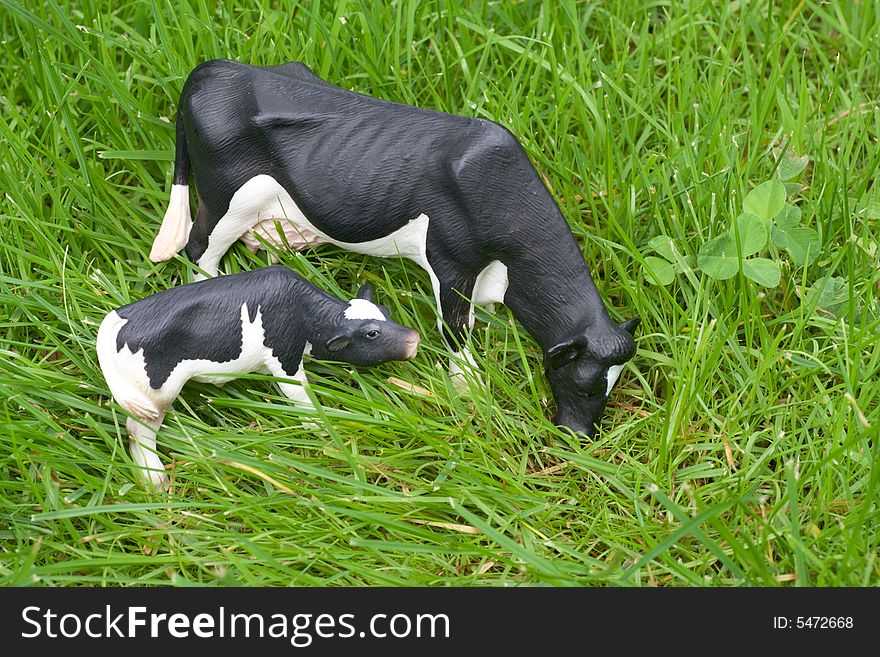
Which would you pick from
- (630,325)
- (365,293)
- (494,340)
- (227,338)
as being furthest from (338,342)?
(630,325)

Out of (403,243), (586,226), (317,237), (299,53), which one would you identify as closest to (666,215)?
(586,226)

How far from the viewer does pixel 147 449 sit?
2.79 metres

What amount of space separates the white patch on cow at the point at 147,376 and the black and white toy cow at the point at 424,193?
429 mm

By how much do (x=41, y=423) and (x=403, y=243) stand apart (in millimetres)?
1192

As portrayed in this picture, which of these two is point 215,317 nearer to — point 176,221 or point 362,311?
point 362,311

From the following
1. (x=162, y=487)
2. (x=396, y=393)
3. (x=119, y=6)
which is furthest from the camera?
(x=119, y=6)

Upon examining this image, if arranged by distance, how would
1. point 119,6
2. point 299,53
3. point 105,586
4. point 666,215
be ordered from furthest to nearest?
point 119,6 < point 299,53 < point 666,215 < point 105,586

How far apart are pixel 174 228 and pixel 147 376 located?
0.61 metres

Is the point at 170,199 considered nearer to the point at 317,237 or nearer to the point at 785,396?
the point at 317,237

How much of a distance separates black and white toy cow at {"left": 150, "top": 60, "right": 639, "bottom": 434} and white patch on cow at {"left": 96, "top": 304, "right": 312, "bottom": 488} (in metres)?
0.43

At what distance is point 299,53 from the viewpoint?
11.4 feet

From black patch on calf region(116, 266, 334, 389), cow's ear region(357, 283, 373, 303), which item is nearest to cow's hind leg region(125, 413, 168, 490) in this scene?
black patch on calf region(116, 266, 334, 389)

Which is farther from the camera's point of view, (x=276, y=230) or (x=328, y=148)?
(x=276, y=230)

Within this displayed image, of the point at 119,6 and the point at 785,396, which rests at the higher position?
the point at 119,6
